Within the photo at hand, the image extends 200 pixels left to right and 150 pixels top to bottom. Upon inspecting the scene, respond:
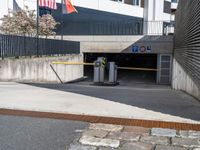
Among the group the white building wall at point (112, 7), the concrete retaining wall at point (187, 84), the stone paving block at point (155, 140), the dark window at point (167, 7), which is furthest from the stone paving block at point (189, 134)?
the dark window at point (167, 7)

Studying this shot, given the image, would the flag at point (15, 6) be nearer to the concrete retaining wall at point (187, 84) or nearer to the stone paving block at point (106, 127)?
the concrete retaining wall at point (187, 84)

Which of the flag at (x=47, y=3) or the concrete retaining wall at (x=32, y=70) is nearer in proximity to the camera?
the concrete retaining wall at (x=32, y=70)

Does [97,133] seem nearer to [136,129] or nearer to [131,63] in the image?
[136,129]

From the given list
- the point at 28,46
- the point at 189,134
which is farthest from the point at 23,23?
the point at 189,134

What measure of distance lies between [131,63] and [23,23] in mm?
16729

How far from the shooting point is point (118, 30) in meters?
32.6

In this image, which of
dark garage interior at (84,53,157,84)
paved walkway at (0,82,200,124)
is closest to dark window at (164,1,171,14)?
dark garage interior at (84,53,157,84)

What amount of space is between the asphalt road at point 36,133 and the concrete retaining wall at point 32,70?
8314mm

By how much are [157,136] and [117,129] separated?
2.26ft

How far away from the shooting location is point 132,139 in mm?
5410

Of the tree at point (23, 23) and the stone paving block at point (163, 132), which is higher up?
the tree at point (23, 23)

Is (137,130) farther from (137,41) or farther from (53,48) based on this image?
(137,41)

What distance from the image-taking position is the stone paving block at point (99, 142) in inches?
203

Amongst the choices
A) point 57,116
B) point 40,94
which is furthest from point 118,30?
point 57,116
